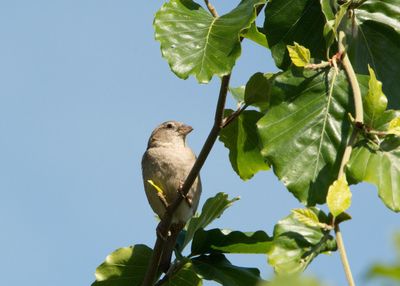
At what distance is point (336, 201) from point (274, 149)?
2.61 feet

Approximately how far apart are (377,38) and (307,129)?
2.70 ft

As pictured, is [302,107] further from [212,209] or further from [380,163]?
[212,209]

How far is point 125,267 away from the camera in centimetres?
392

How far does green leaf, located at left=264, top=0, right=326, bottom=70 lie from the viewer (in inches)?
116

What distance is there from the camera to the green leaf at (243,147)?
3.76 meters

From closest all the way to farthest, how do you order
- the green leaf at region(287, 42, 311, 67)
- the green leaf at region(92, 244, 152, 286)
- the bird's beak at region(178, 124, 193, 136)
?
1. the green leaf at region(287, 42, 311, 67)
2. the green leaf at region(92, 244, 152, 286)
3. the bird's beak at region(178, 124, 193, 136)

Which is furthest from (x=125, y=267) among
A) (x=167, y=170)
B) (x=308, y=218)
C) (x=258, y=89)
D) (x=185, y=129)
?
(x=185, y=129)

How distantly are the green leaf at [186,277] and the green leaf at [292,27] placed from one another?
143 cm

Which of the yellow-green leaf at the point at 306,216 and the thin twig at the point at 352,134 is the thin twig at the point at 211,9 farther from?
the yellow-green leaf at the point at 306,216

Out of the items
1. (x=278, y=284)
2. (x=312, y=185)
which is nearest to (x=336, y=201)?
(x=312, y=185)

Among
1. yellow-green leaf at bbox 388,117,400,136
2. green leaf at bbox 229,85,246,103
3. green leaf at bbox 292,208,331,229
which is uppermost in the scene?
green leaf at bbox 229,85,246,103

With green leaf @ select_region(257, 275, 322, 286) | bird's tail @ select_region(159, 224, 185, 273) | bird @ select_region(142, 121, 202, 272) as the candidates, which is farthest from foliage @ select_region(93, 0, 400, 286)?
bird @ select_region(142, 121, 202, 272)

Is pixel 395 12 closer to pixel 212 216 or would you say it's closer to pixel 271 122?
pixel 271 122

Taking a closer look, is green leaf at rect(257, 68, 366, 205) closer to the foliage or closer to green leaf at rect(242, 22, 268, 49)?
the foliage
